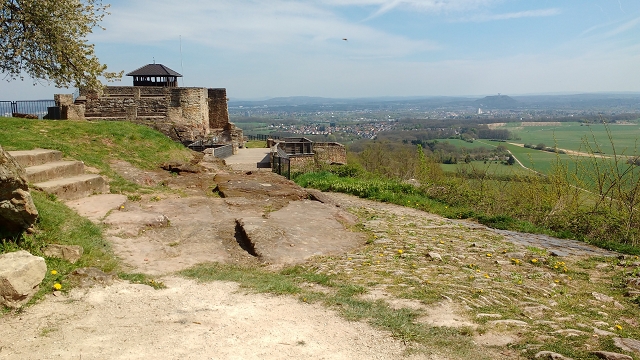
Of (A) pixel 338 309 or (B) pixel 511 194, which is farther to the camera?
(B) pixel 511 194

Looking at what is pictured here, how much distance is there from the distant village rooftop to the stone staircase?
21.3 m

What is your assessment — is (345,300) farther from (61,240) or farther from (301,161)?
(301,161)

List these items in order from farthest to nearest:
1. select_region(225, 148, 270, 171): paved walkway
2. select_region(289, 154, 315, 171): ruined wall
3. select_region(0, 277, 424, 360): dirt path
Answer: select_region(289, 154, 315, 171): ruined wall
select_region(225, 148, 270, 171): paved walkway
select_region(0, 277, 424, 360): dirt path

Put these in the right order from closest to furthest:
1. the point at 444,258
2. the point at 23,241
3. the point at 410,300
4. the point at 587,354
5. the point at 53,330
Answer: the point at 587,354
the point at 53,330
the point at 410,300
the point at 23,241
the point at 444,258

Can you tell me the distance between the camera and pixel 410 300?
514 cm

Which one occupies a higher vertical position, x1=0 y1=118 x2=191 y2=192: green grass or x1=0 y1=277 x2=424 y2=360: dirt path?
x1=0 y1=118 x2=191 y2=192: green grass

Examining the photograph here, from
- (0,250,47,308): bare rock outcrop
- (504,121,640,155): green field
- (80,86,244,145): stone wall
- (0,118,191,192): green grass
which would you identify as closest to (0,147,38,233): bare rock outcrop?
(0,250,47,308): bare rock outcrop

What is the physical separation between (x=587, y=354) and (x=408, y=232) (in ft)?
17.8

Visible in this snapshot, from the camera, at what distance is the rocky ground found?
3934mm

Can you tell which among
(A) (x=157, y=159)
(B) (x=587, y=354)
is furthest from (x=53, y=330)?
(A) (x=157, y=159)

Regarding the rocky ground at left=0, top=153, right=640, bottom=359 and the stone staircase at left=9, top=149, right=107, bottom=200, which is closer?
the rocky ground at left=0, top=153, right=640, bottom=359

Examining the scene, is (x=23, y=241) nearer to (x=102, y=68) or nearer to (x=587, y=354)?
(x=587, y=354)

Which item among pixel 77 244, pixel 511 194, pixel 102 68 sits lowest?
pixel 511 194

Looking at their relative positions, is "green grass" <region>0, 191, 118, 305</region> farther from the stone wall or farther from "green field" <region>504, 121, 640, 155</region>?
the stone wall
